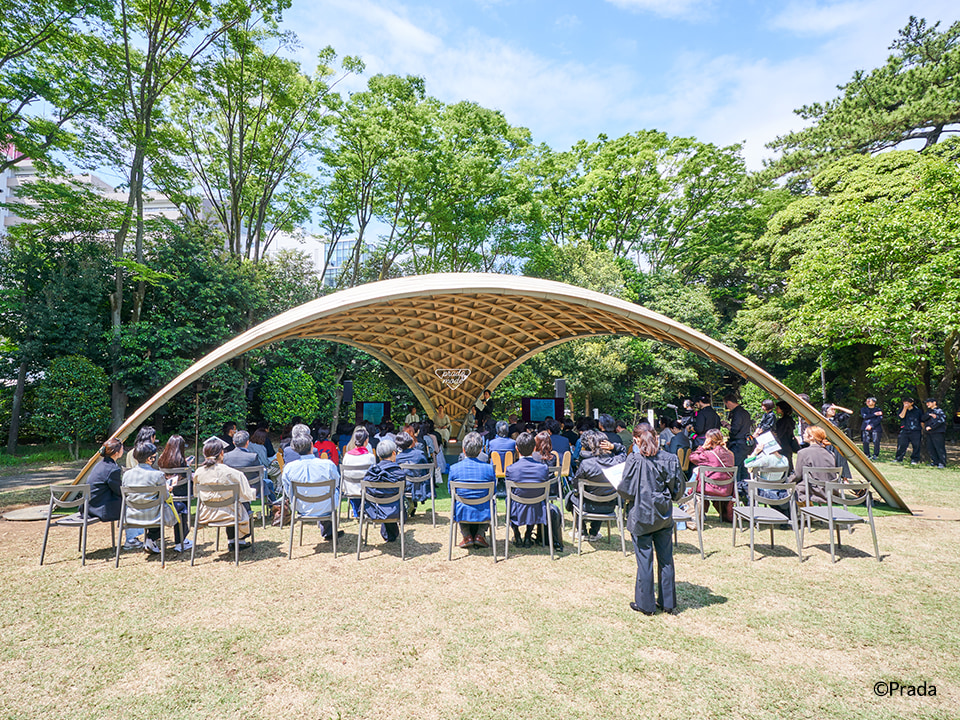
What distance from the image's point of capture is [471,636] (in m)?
3.76

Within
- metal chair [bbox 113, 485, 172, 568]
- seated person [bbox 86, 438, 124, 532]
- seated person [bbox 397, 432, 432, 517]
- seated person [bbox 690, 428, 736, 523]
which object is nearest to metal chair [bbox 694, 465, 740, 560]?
seated person [bbox 690, 428, 736, 523]

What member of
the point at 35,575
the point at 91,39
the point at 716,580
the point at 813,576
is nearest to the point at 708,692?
the point at 716,580

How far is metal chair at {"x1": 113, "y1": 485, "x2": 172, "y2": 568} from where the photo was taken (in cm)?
502

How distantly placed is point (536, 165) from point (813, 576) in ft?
69.7

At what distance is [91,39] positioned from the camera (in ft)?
44.0

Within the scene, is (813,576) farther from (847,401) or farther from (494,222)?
(847,401)

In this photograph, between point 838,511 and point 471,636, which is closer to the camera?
point 471,636

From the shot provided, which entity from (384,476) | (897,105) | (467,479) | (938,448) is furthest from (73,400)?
(897,105)

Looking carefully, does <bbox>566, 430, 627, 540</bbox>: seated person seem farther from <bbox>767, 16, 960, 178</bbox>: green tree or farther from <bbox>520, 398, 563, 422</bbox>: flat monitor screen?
<bbox>767, 16, 960, 178</bbox>: green tree

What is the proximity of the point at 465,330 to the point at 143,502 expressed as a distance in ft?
28.2

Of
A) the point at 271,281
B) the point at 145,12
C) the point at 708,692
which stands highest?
the point at 145,12

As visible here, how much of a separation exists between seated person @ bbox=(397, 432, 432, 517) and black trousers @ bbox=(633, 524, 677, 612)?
3.21 meters

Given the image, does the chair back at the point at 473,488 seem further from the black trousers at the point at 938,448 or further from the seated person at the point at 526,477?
the black trousers at the point at 938,448

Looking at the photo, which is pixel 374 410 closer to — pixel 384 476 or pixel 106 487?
pixel 384 476
